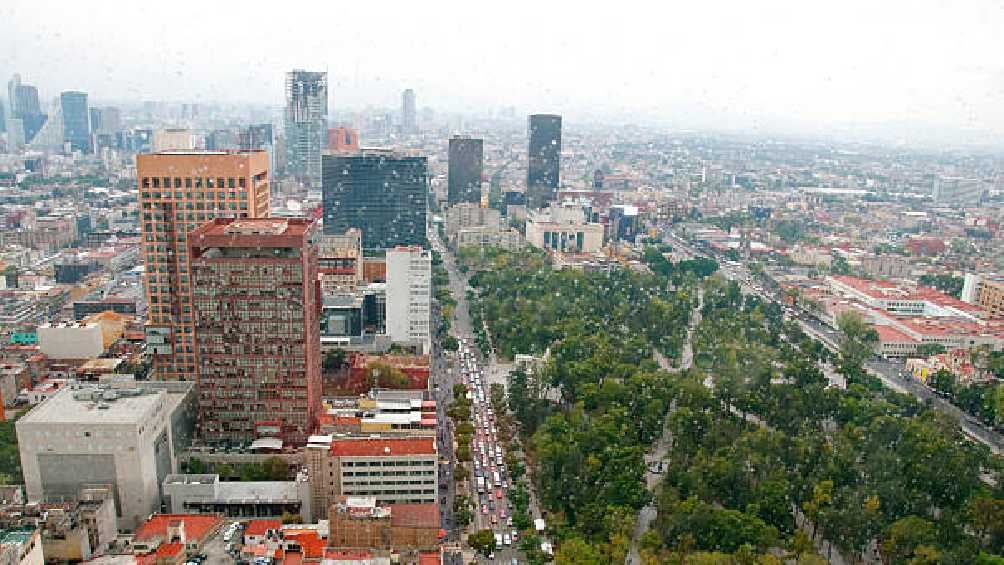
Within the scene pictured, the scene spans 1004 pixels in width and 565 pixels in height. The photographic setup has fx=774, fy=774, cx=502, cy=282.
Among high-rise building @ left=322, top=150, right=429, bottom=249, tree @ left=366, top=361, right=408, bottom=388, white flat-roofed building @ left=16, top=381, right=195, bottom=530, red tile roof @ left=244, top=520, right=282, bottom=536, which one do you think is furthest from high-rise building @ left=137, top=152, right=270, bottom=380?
high-rise building @ left=322, top=150, right=429, bottom=249

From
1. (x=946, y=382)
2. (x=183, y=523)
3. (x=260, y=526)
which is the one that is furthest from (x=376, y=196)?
(x=183, y=523)

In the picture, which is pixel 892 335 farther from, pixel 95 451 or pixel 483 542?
pixel 95 451

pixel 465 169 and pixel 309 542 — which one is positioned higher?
pixel 465 169

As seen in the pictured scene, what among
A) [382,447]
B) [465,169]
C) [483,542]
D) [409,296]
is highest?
[465,169]

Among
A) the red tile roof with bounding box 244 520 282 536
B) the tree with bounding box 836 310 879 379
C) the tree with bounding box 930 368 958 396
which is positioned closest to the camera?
the red tile roof with bounding box 244 520 282 536

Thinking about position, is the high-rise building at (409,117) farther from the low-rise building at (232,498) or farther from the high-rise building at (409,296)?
the low-rise building at (232,498)

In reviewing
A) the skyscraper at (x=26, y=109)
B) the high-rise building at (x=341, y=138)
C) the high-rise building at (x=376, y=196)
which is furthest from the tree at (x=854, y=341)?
the skyscraper at (x=26, y=109)

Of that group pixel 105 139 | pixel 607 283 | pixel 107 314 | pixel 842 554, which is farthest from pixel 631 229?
pixel 105 139

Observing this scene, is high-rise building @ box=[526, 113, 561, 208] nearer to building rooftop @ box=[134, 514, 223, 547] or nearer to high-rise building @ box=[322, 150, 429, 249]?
high-rise building @ box=[322, 150, 429, 249]
